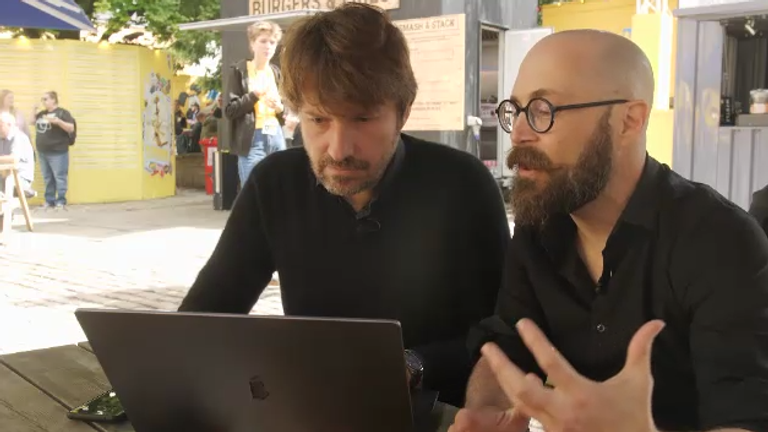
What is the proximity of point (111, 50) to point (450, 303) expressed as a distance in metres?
13.1

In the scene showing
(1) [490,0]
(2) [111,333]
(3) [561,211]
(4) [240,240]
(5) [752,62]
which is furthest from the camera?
(1) [490,0]

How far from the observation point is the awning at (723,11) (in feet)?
17.9

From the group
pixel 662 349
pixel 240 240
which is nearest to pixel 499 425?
pixel 662 349

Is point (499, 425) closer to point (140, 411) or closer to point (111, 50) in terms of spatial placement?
point (140, 411)

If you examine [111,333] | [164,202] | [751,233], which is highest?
[751,233]

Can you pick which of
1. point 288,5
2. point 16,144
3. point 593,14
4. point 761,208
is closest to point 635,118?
point 761,208

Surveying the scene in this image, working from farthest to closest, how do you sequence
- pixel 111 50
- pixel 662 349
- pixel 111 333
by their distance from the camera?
pixel 111 50 < pixel 662 349 < pixel 111 333

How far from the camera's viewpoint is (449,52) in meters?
10.2

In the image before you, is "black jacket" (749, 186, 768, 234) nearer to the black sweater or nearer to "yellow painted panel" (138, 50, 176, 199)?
the black sweater

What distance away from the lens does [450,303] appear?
202cm

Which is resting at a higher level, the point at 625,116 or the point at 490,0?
the point at 490,0

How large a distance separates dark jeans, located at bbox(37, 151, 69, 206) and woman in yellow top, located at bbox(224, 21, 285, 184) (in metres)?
6.55

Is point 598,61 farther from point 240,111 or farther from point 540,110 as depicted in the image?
point 240,111

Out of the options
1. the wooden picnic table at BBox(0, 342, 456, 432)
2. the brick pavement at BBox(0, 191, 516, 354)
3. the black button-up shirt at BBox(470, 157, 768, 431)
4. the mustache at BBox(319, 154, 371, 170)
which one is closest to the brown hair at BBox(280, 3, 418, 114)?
the mustache at BBox(319, 154, 371, 170)
